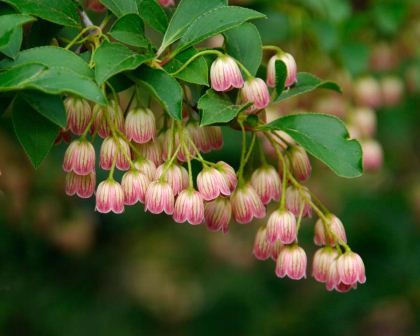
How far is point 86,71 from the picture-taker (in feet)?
4.69

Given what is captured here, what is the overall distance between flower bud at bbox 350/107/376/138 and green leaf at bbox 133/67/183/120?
1669mm

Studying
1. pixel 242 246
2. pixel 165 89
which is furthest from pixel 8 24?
pixel 242 246

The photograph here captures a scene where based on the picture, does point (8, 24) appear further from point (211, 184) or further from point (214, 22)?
point (211, 184)

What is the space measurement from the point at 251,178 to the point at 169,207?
218mm

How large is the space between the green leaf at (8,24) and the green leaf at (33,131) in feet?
0.43

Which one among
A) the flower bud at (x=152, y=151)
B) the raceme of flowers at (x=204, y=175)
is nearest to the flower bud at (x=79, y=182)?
the raceme of flowers at (x=204, y=175)

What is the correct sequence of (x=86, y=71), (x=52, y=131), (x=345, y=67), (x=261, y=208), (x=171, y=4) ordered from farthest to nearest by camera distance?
(x=345, y=67)
(x=171, y=4)
(x=261, y=208)
(x=52, y=131)
(x=86, y=71)

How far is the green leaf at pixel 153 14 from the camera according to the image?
5.27ft

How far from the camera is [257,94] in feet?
5.26

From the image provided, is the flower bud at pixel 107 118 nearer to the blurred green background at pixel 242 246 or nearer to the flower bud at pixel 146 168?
the flower bud at pixel 146 168

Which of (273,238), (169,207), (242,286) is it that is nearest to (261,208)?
(273,238)

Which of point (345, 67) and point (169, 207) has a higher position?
point (169, 207)

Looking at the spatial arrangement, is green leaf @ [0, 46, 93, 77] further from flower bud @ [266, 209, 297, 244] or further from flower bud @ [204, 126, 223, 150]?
flower bud @ [266, 209, 297, 244]

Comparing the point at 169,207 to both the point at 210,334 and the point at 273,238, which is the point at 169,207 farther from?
the point at 210,334
